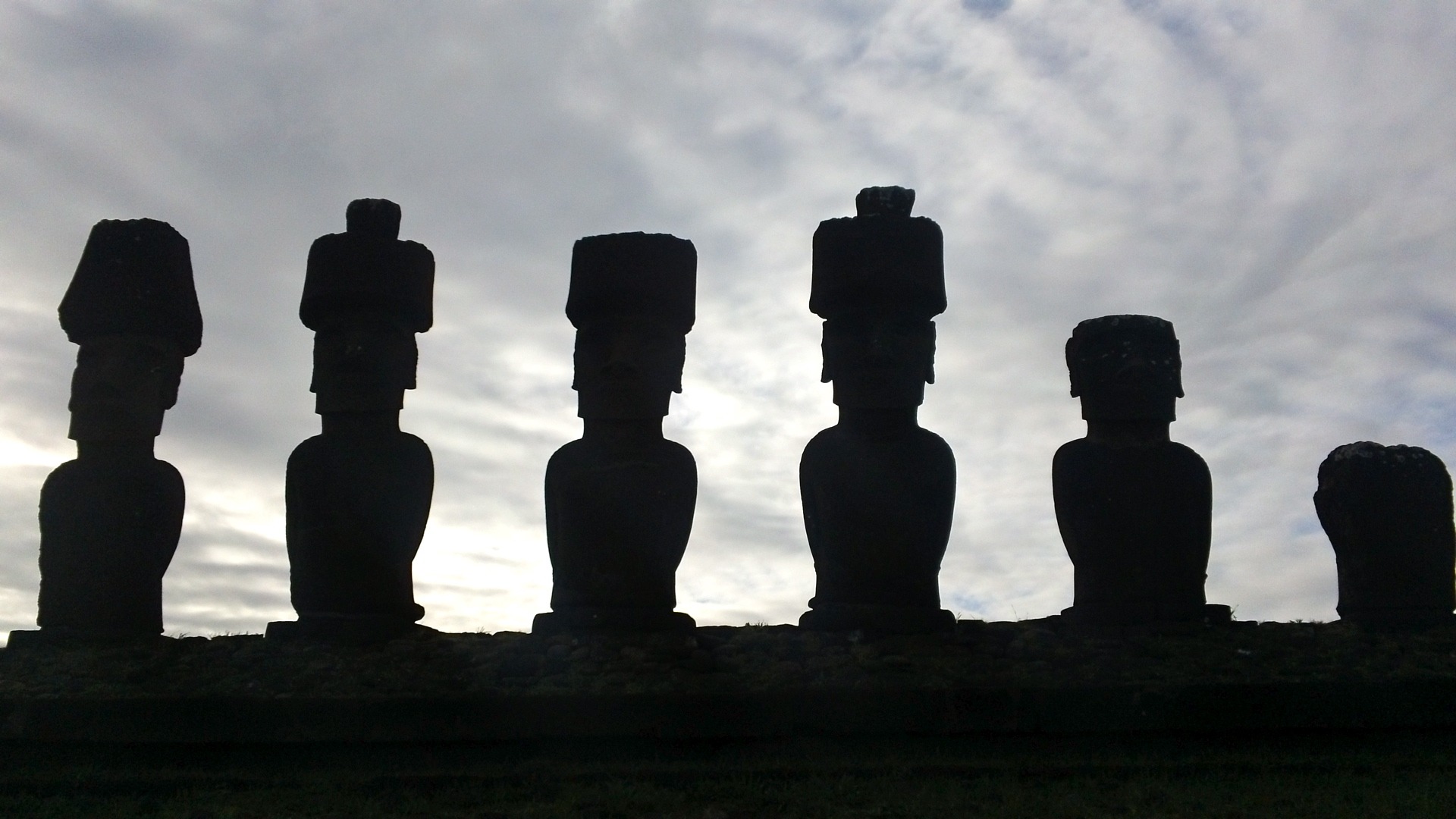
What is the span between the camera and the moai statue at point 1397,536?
1073 cm

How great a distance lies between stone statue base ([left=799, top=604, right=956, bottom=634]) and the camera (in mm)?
9875

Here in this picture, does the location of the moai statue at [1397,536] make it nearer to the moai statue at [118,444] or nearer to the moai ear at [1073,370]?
the moai ear at [1073,370]

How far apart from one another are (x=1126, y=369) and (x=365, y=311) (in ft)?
17.1

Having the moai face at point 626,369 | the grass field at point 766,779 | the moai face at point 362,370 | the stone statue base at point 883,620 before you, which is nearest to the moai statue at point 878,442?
the stone statue base at point 883,620

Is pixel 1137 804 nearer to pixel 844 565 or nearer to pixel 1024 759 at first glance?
pixel 1024 759

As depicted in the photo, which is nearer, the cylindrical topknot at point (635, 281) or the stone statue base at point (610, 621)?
the stone statue base at point (610, 621)

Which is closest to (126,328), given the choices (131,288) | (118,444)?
(131,288)

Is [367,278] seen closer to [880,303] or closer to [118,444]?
[118,444]

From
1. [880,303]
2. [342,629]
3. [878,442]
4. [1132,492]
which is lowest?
[342,629]

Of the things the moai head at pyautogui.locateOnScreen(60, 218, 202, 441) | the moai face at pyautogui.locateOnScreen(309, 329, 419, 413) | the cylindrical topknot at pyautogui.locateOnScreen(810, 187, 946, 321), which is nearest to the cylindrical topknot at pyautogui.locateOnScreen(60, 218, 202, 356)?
the moai head at pyautogui.locateOnScreen(60, 218, 202, 441)

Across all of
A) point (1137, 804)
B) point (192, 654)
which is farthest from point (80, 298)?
point (1137, 804)

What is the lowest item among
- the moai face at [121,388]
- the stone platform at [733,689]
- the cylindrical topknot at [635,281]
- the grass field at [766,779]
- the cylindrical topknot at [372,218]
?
the grass field at [766,779]

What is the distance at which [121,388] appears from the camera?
35.9 ft

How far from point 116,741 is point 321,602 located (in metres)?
1.61
